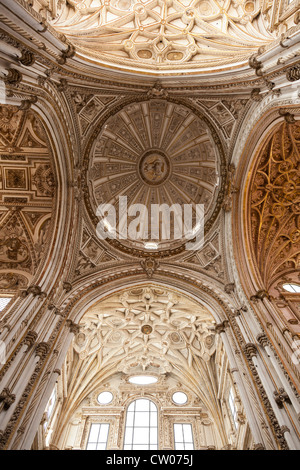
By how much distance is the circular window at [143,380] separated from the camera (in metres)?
18.0

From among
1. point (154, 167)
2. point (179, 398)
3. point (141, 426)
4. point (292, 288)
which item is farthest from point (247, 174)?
point (141, 426)

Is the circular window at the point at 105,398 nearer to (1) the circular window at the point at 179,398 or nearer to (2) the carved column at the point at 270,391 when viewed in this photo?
(1) the circular window at the point at 179,398

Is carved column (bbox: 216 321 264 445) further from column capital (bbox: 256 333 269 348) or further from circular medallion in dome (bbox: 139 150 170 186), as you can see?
circular medallion in dome (bbox: 139 150 170 186)

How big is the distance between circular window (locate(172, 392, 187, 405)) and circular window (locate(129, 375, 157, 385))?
144 cm

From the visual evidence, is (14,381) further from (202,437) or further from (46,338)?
(202,437)

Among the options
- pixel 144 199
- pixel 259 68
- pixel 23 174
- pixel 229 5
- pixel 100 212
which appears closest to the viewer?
pixel 259 68

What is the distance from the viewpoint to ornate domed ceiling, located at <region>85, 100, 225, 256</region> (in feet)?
49.6

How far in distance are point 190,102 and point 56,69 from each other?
6090 mm

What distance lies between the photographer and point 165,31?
45.5 feet

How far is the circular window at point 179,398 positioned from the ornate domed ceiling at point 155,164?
27.1 feet

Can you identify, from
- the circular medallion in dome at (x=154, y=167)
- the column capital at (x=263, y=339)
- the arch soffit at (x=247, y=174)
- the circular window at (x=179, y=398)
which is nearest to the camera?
the column capital at (x=263, y=339)

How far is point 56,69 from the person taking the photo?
9.57 metres

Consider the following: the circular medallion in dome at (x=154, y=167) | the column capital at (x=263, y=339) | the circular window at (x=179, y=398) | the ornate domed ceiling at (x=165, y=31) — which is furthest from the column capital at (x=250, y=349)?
the circular medallion in dome at (x=154, y=167)

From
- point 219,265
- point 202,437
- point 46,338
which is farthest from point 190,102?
point 202,437
